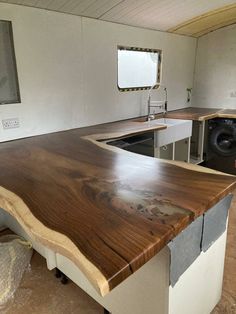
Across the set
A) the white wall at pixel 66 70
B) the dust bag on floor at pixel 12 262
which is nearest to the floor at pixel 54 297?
the dust bag on floor at pixel 12 262

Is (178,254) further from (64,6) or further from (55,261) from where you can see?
(64,6)

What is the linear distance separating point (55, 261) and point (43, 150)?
0.76 meters

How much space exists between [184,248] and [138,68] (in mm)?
2801

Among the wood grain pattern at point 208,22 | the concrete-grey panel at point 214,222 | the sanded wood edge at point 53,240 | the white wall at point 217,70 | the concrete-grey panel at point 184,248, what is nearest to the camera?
the sanded wood edge at point 53,240

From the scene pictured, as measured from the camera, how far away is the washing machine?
3531 mm

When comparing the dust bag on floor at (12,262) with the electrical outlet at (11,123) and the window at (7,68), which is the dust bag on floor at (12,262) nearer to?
the electrical outlet at (11,123)

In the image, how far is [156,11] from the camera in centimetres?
269

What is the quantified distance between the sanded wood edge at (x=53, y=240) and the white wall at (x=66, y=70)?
1341 millimetres

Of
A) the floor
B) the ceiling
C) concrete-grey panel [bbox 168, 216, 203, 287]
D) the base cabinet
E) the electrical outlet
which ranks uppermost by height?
the ceiling

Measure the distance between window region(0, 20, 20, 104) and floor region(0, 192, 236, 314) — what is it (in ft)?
4.70

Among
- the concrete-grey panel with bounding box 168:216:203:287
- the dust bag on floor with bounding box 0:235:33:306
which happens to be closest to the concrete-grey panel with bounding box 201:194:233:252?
the concrete-grey panel with bounding box 168:216:203:287

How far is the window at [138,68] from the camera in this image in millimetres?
3166

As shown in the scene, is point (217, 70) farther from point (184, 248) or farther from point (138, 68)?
point (184, 248)

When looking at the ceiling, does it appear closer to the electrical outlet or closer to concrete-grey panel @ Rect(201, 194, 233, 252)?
the electrical outlet
